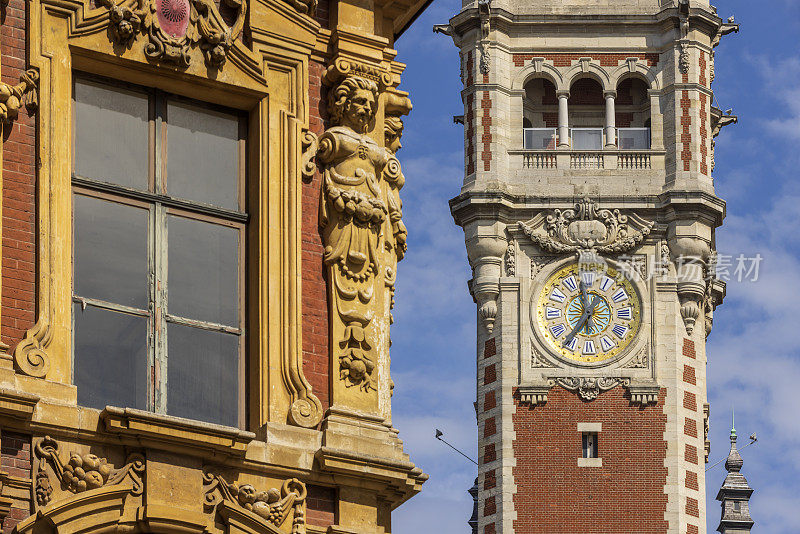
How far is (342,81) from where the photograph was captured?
19031 mm

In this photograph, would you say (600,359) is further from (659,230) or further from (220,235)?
(220,235)

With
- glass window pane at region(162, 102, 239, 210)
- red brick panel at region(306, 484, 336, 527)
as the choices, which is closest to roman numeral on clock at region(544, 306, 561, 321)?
glass window pane at region(162, 102, 239, 210)

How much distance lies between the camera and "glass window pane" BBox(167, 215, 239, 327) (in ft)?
58.5

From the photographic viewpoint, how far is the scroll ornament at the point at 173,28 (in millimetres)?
17859

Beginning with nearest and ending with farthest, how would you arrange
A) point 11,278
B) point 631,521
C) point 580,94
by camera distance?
point 11,278 → point 631,521 → point 580,94

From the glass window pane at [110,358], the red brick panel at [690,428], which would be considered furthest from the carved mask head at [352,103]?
the red brick panel at [690,428]

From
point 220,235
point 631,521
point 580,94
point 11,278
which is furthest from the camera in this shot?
point 580,94

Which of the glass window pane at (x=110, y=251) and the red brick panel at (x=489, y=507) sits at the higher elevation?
the red brick panel at (x=489, y=507)

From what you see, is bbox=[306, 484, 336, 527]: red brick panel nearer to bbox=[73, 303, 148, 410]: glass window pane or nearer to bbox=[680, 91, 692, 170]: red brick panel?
bbox=[73, 303, 148, 410]: glass window pane

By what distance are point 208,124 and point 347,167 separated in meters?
1.12

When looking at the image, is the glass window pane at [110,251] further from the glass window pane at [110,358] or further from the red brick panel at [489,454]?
the red brick panel at [489,454]

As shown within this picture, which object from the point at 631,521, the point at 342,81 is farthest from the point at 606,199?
the point at 342,81

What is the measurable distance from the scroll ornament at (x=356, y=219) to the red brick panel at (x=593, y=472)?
48100 mm

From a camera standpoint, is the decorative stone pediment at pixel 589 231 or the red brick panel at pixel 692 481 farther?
the decorative stone pediment at pixel 589 231
